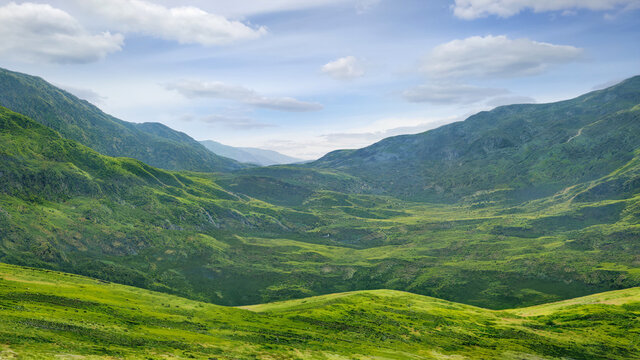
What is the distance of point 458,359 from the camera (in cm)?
7575

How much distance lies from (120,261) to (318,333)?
131 meters

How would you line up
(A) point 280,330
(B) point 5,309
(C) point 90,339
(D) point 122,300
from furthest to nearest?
(D) point 122,300 < (A) point 280,330 < (B) point 5,309 < (C) point 90,339

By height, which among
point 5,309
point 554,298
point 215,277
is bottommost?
point 554,298

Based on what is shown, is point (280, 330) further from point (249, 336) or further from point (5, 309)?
point (5, 309)

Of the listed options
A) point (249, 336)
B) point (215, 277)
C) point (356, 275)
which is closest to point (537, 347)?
point (249, 336)

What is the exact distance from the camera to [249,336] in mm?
76812

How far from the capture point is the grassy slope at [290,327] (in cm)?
5849

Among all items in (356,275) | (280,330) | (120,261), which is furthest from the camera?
(356,275)

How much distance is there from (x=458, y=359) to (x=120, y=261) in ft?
523

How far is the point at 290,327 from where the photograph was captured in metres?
87.5

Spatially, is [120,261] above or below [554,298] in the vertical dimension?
above

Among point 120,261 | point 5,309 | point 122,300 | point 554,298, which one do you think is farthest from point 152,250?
point 554,298

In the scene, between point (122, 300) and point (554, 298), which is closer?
point (122, 300)

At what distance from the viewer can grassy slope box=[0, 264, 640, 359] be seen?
5849cm
